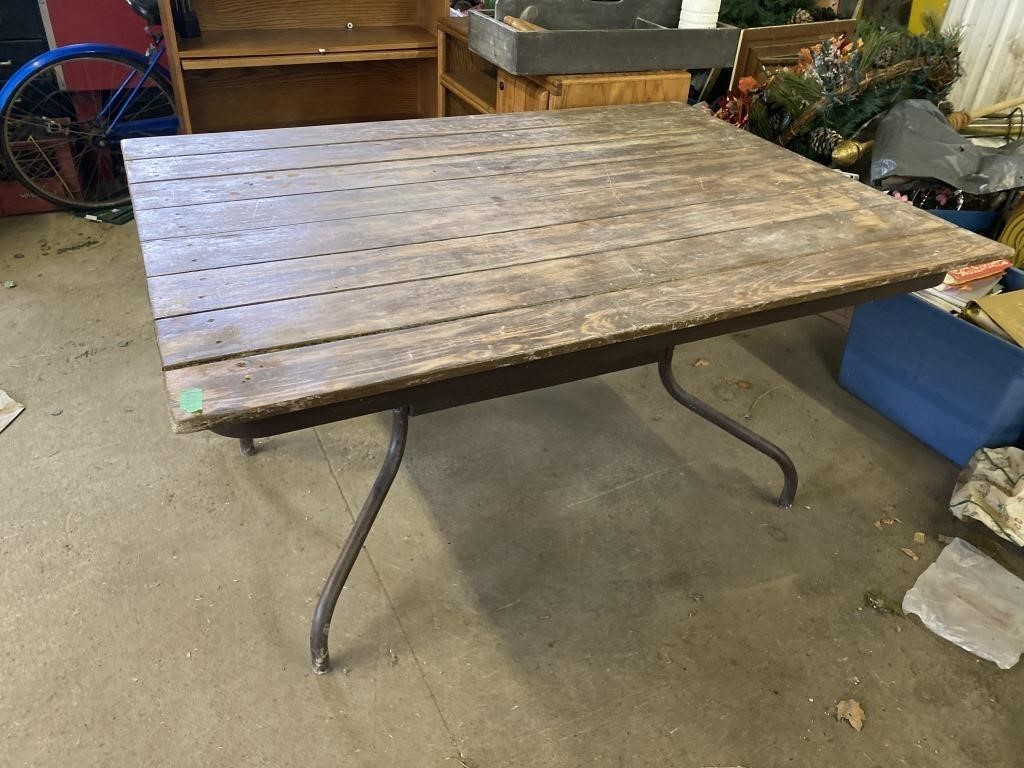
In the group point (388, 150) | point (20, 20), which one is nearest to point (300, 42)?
point (20, 20)

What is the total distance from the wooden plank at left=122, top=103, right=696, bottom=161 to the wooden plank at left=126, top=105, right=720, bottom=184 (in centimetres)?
2

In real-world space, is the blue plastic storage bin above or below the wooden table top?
below

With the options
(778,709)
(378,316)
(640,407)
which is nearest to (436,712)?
(778,709)

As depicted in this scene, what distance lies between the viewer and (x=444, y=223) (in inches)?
55.8

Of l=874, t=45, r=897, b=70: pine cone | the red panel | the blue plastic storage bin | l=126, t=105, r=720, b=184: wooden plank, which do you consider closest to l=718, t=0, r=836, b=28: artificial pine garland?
l=874, t=45, r=897, b=70: pine cone

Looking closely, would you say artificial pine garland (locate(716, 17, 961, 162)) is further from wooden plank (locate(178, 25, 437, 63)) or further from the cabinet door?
wooden plank (locate(178, 25, 437, 63))

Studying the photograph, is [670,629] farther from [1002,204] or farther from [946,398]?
[1002,204]

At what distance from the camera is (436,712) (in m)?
1.40

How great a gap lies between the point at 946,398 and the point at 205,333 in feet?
5.98

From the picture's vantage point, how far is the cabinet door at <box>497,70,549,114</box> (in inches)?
85.4

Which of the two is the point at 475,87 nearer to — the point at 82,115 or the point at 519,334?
the point at 82,115

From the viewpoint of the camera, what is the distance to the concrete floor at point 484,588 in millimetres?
1377

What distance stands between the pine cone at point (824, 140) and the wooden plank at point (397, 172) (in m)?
0.63

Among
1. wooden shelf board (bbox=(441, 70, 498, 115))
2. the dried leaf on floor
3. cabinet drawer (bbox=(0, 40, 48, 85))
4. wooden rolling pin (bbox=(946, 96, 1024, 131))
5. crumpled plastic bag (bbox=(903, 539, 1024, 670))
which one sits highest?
wooden rolling pin (bbox=(946, 96, 1024, 131))
